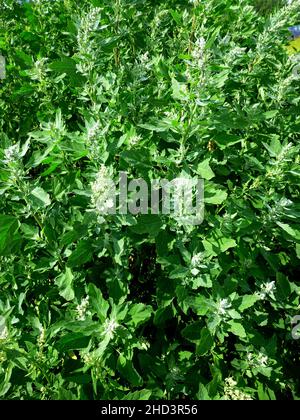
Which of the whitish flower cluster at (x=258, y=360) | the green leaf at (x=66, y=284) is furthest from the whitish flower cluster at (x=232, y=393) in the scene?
the green leaf at (x=66, y=284)

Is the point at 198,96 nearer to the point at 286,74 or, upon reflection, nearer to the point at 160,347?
the point at 286,74

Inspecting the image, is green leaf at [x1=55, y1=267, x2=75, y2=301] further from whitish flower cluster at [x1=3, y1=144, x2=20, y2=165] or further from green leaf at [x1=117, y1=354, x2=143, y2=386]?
whitish flower cluster at [x1=3, y1=144, x2=20, y2=165]

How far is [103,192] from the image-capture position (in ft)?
5.79

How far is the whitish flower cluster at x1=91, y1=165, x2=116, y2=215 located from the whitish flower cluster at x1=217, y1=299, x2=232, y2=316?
77 cm

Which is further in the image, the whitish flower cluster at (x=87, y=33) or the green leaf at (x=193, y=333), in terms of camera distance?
the green leaf at (x=193, y=333)

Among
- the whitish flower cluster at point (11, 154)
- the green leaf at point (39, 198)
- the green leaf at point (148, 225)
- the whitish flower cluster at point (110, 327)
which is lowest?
the whitish flower cluster at point (110, 327)

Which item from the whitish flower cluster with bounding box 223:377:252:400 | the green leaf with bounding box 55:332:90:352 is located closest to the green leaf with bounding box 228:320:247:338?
the whitish flower cluster with bounding box 223:377:252:400

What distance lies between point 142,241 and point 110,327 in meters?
0.57

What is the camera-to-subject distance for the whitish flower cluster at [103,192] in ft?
5.67

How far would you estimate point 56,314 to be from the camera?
2297 millimetres

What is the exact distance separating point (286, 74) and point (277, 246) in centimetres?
135

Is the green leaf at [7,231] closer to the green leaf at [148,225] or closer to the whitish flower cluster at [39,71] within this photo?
the green leaf at [148,225]

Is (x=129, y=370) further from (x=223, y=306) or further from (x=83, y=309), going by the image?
(x=223, y=306)
